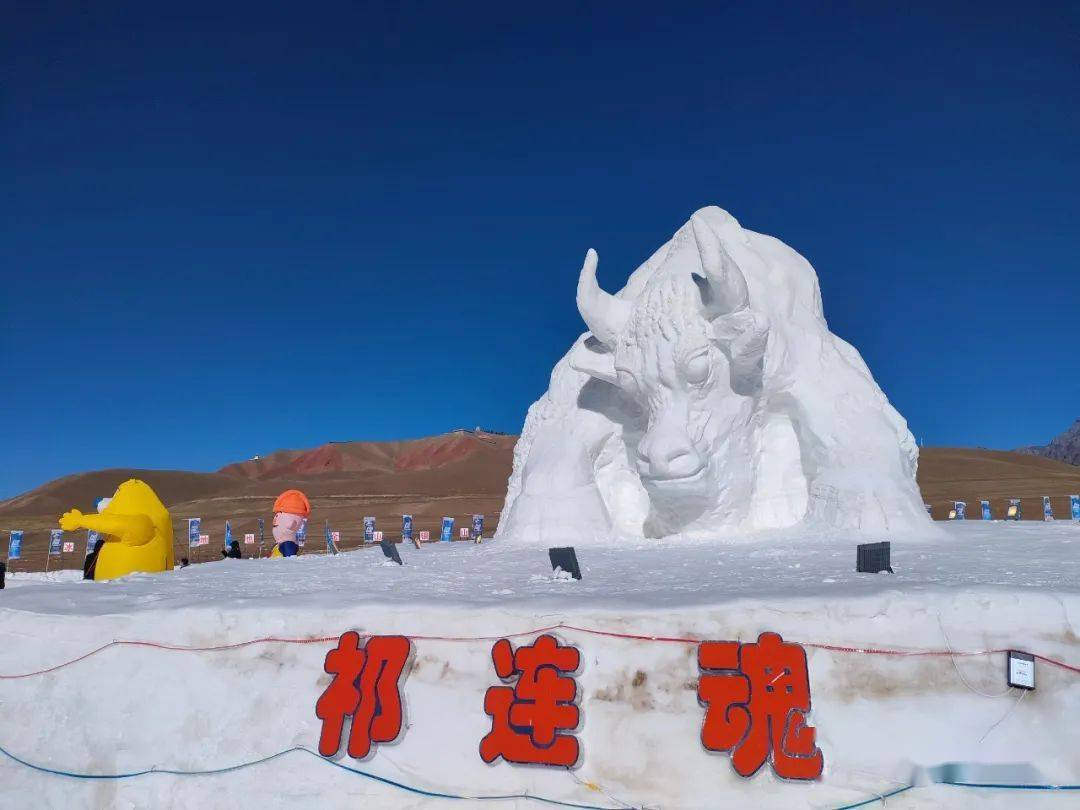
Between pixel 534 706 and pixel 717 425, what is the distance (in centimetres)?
415

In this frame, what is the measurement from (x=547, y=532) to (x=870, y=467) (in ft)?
8.85

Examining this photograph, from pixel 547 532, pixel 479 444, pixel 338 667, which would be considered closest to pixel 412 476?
pixel 479 444

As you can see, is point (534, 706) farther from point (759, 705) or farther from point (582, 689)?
point (759, 705)

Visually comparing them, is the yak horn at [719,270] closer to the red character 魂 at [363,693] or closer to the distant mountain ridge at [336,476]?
the red character 魂 at [363,693]

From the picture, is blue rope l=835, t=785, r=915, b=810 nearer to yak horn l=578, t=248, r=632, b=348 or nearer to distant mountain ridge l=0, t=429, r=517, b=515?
yak horn l=578, t=248, r=632, b=348

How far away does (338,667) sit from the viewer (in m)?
3.14

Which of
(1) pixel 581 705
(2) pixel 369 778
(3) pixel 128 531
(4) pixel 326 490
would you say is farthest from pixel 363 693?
(4) pixel 326 490

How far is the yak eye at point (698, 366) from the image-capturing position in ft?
21.2

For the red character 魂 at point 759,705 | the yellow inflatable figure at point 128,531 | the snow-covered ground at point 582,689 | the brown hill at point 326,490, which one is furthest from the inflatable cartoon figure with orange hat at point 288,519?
the brown hill at point 326,490

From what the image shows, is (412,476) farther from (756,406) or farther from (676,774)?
(676,774)

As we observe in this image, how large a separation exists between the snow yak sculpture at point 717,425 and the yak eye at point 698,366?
1cm

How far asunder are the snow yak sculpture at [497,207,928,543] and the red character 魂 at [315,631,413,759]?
11.4 feet

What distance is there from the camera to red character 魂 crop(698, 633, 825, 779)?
8.81ft

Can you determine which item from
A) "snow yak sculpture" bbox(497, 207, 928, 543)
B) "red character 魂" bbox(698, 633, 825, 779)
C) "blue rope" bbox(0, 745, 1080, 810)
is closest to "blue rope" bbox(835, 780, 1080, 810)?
"blue rope" bbox(0, 745, 1080, 810)
